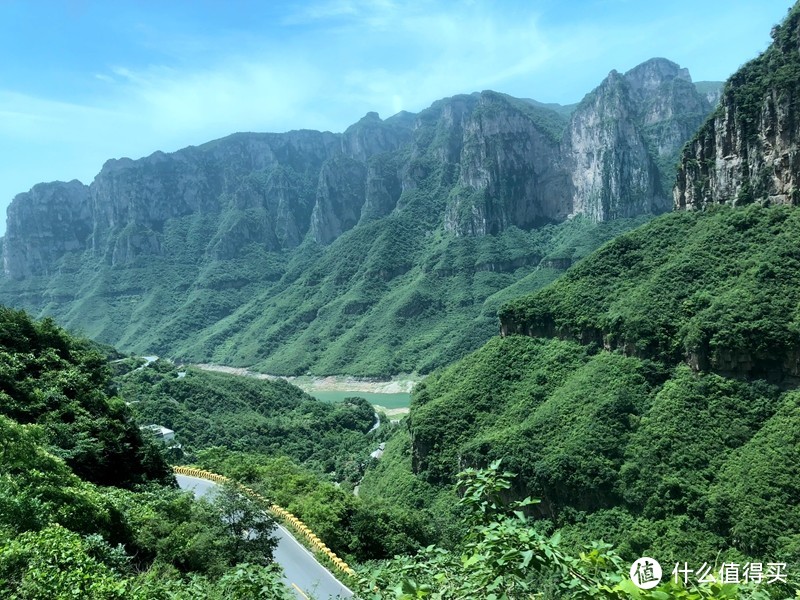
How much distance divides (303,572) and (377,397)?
319 feet

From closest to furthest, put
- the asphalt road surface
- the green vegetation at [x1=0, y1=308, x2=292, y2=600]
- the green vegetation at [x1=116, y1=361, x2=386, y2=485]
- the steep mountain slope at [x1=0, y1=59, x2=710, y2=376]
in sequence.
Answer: the green vegetation at [x1=0, y1=308, x2=292, y2=600] → the asphalt road surface → the green vegetation at [x1=116, y1=361, x2=386, y2=485] → the steep mountain slope at [x1=0, y1=59, x2=710, y2=376]

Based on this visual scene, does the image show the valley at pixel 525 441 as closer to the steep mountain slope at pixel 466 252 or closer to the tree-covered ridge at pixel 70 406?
the tree-covered ridge at pixel 70 406

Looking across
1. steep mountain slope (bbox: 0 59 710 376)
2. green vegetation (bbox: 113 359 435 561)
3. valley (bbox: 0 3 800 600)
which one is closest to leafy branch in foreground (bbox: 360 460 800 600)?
valley (bbox: 0 3 800 600)

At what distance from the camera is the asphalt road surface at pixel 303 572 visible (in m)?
20.1

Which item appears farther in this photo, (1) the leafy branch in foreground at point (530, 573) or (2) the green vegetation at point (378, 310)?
(2) the green vegetation at point (378, 310)

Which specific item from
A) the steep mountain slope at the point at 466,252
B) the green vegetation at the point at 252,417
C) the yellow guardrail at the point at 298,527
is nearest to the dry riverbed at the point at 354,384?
the steep mountain slope at the point at 466,252

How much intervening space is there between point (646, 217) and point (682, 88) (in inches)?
2346

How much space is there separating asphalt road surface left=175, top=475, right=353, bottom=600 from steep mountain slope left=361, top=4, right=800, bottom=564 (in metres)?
11.7

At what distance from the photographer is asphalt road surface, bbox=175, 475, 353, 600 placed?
66.0 feet

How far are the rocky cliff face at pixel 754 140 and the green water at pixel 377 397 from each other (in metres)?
60.8

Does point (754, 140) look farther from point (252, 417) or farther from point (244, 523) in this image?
point (252, 417)

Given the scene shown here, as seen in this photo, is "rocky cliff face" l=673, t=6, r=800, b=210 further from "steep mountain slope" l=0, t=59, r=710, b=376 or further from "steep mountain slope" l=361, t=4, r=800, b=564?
"steep mountain slope" l=0, t=59, r=710, b=376

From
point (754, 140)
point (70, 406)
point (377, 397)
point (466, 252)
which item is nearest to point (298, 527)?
point (70, 406)

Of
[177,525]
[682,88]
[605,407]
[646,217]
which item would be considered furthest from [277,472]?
[682,88]
